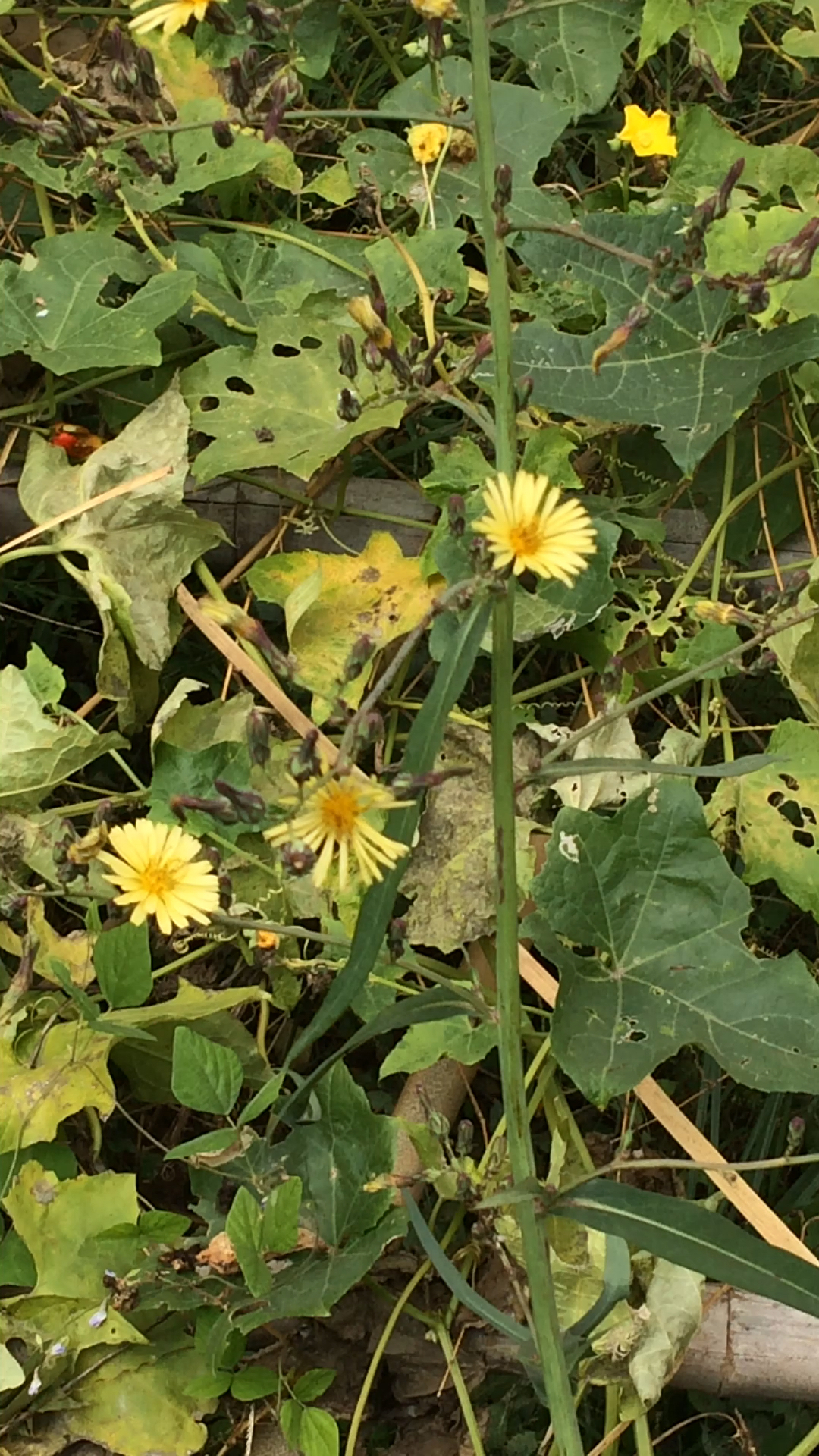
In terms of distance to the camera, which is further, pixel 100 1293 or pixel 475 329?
pixel 475 329

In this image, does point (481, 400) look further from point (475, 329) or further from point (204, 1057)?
point (204, 1057)

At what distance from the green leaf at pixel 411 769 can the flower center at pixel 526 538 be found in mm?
51

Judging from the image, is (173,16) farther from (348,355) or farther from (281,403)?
(281,403)

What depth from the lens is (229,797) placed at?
833 millimetres

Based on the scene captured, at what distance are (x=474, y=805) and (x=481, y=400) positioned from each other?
516mm

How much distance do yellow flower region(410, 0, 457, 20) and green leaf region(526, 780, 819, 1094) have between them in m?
0.71

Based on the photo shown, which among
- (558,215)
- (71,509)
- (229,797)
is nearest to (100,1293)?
(229,797)

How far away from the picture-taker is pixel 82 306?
4.38 ft

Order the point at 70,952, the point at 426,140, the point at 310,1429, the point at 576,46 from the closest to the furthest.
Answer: the point at 310,1429 → the point at 70,952 → the point at 426,140 → the point at 576,46

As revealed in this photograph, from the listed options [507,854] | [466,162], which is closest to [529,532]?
[507,854]

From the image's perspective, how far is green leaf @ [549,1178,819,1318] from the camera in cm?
84

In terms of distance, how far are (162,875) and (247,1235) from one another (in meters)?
0.35

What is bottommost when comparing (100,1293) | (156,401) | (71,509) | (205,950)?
(100,1293)

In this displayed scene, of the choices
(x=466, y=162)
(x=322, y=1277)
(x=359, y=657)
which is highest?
(x=466, y=162)
